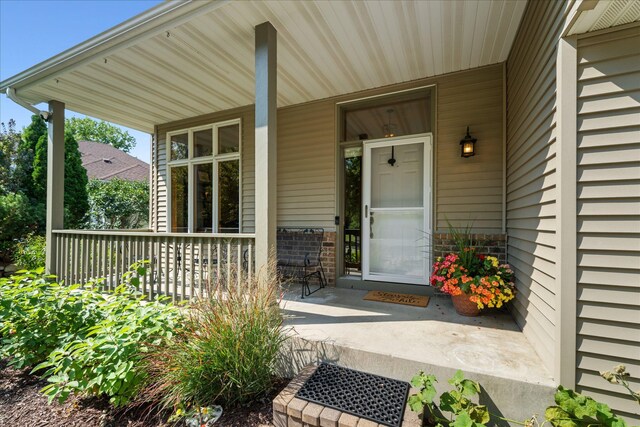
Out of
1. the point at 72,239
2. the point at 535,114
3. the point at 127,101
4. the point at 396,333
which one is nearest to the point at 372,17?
the point at 535,114

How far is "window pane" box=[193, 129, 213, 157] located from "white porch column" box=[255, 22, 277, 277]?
9.33 ft

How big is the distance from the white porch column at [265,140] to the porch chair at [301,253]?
4.31 ft

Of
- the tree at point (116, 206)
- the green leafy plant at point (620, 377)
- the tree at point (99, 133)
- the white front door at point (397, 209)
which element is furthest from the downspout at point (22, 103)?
the tree at point (99, 133)

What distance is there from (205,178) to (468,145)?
424cm

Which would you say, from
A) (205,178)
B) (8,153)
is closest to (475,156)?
(205,178)

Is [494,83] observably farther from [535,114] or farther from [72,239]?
[72,239]

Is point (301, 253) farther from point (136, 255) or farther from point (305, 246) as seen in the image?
point (136, 255)

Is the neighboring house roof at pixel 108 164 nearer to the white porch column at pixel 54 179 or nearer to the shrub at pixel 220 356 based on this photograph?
the white porch column at pixel 54 179

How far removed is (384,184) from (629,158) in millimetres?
2500

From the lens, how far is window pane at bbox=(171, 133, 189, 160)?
538cm

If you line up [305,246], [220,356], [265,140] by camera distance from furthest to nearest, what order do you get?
[305,246] < [265,140] < [220,356]

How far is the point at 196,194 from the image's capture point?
5219mm

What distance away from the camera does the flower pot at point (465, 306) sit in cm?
269

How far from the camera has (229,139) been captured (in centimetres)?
491
